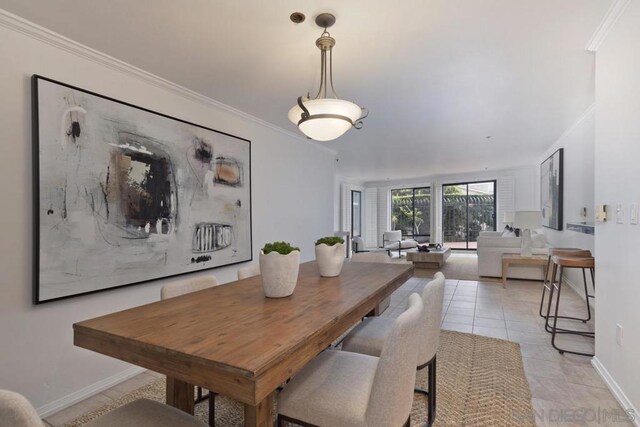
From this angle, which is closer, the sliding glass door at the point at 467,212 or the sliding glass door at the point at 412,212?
the sliding glass door at the point at 467,212

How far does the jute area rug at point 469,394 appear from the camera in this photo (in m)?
1.88

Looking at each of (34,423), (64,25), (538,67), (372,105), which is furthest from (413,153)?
(34,423)

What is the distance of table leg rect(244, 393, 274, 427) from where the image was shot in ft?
3.52

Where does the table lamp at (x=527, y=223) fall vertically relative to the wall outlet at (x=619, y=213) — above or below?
below

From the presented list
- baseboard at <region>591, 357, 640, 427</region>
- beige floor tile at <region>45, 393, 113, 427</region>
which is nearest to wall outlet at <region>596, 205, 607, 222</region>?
baseboard at <region>591, 357, 640, 427</region>

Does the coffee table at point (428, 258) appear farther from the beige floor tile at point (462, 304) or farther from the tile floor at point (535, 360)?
the beige floor tile at point (462, 304)

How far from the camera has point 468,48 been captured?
2316mm

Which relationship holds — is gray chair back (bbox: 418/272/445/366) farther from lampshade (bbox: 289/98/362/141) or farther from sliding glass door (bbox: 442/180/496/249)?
sliding glass door (bbox: 442/180/496/249)

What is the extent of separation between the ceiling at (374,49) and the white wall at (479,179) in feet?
16.9

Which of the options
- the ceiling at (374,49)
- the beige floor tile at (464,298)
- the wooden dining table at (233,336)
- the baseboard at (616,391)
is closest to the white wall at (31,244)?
the ceiling at (374,49)

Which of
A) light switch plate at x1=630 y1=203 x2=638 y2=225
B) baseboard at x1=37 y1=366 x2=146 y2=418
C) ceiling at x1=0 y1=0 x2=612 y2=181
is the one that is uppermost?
ceiling at x1=0 y1=0 x2=612 y2=181

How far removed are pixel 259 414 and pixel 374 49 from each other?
91.2 inches

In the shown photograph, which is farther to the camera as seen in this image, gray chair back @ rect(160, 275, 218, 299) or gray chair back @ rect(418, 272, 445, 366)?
gray chair back @ rect(160, 275, 218, 299)

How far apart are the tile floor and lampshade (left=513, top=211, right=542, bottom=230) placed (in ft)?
3.18
